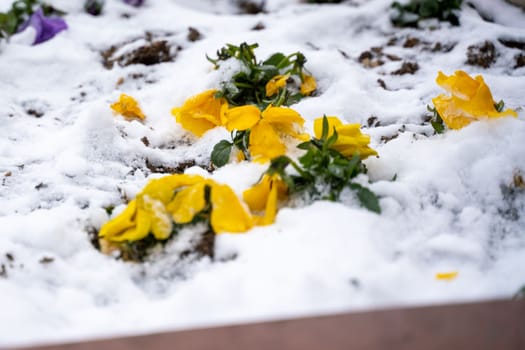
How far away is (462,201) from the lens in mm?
1281

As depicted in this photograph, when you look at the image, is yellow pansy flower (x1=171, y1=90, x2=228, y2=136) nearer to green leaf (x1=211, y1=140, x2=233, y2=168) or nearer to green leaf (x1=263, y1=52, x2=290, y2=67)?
green leaf (x1=211, y1=140, x2=233, y2=168)

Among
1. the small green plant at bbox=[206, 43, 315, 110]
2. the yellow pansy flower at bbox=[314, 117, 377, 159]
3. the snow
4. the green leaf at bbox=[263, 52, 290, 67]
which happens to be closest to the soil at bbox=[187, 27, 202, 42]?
the snow

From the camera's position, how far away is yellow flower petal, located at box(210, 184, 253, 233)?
1177mm

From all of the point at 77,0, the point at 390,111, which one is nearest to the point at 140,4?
the point at 77,0

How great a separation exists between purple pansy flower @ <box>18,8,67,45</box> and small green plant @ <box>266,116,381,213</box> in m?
1.74

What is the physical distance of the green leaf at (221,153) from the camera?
1.53 meters

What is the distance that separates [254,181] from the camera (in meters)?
1.35

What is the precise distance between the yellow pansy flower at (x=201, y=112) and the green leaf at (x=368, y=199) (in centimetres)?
64

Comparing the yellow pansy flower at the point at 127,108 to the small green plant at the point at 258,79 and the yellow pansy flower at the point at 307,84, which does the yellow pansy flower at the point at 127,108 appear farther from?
the yellow pansy flower at the point at 307,84

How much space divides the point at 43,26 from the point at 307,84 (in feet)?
4.61

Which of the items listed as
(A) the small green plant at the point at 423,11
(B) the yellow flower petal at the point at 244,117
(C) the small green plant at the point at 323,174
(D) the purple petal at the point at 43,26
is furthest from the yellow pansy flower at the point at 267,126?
(D) the purple petal at the point at 43,26

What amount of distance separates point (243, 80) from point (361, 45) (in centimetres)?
74

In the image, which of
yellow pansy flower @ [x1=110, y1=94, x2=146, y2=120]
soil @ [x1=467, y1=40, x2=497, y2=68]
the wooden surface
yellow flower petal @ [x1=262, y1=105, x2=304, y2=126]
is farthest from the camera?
soil @ [x1=467, y1=40, x2=497, y2=68]

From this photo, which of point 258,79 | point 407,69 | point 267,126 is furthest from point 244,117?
point 407,69
